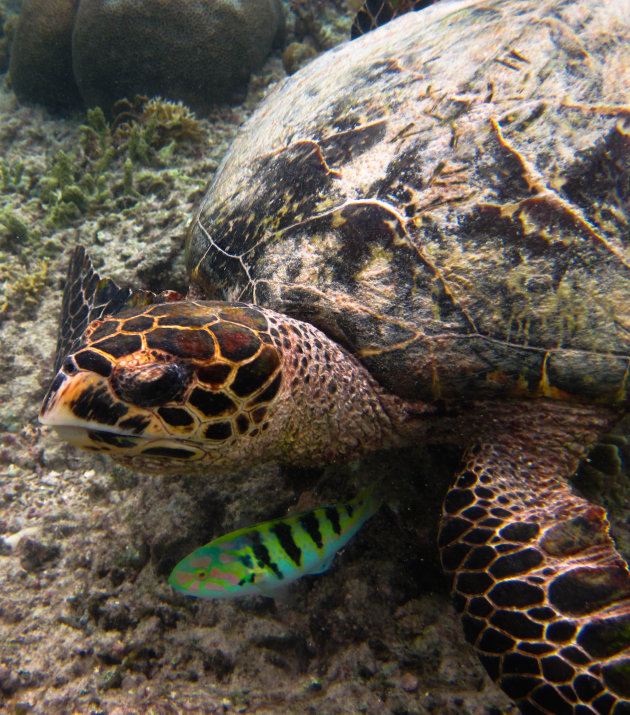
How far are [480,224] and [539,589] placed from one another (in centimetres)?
126

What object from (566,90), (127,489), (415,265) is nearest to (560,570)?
(415,265)

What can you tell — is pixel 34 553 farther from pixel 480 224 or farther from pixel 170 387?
pixel 480 224

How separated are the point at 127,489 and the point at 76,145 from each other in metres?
4.49

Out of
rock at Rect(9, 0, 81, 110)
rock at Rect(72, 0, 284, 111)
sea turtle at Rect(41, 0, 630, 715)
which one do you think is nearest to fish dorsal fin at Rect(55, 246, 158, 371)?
sea turtle at Rect(41, 0, 630, 715)

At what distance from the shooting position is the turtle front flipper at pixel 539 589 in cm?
117

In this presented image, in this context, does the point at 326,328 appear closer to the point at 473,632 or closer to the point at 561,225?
the point at 561,225

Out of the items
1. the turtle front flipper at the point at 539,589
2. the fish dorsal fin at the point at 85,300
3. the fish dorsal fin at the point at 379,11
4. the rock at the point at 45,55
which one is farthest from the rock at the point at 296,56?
the turtle front flipper at the point at 539,589

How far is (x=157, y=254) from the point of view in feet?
9.48

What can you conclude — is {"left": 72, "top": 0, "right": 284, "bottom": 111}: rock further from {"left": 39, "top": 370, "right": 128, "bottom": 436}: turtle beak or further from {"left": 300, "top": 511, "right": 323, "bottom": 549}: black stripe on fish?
{"left": 300, "top": 511, "right": 323, "bottom": 549}: black stripe on fish

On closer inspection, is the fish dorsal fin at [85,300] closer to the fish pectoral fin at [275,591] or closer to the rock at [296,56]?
the fish pectoral fin at [275,591]

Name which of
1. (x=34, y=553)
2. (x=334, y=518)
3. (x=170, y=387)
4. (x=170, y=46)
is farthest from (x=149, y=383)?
(x=170, y=46)

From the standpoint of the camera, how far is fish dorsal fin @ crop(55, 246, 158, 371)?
2.10 metres

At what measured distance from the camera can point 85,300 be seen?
2.34m

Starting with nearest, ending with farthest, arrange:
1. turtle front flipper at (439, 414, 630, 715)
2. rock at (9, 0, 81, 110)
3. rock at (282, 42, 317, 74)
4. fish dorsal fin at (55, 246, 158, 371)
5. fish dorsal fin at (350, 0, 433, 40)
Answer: turtle front flipper at (439, 414, 630, 715)
fish dorsal fin at (55, 246, 158, 371)
fish dorsal fin at (350, 0, 433, 40)
rock at (282, 42, 317, 74)
rock at (9, 0, 81, 110)
